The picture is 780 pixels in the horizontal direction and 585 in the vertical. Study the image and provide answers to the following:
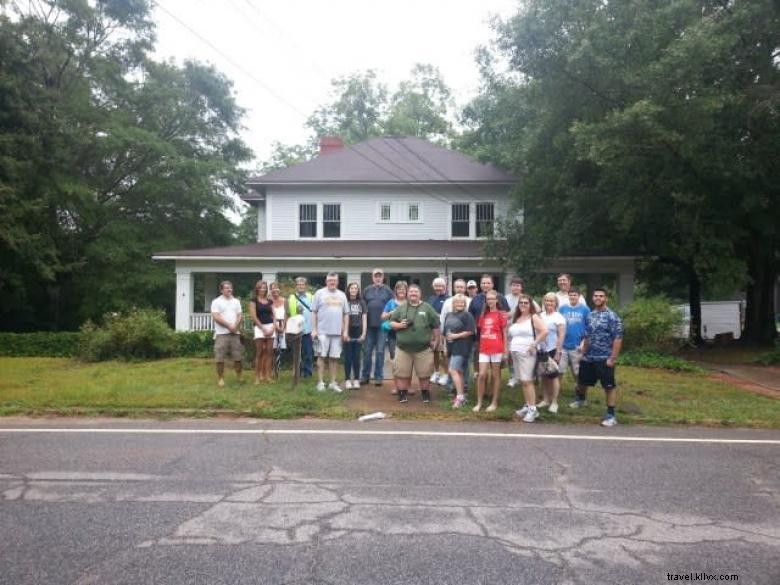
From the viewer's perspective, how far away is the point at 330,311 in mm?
9273

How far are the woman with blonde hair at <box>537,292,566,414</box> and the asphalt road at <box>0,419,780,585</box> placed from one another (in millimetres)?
1232

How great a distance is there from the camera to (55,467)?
5445mm

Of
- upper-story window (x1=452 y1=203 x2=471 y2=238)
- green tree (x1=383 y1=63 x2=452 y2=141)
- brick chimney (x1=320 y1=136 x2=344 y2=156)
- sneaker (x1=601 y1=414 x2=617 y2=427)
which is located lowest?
sneaker (x1=601 y1=414 x2=617 y2=427)

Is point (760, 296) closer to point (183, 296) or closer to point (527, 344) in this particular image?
point (527, 344)

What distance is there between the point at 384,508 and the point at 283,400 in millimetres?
4444

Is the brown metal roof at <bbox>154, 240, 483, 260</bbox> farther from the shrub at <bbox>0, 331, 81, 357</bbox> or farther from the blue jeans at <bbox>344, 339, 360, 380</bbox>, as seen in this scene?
the blue jeans at <bbox>344, 339, 360, 380</bbox>

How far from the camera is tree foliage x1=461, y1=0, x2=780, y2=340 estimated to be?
14.0 meters

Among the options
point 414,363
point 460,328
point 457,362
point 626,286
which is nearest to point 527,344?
point 460,328

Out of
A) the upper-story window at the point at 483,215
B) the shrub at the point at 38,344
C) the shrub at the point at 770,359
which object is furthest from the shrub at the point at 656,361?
the shrub at the point at 38,344

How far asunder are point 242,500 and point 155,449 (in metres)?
2.06

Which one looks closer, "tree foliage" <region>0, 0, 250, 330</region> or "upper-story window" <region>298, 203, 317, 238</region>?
"tree foliage" <region>0, 0, 250, 330</region>

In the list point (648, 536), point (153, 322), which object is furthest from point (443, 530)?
point (153, 322)

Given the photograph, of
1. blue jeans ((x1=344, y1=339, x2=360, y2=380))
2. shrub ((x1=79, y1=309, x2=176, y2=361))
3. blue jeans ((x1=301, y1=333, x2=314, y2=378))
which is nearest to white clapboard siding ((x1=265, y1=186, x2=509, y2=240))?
shrub ((x1=79, y1=309, x2=176, y2=361))

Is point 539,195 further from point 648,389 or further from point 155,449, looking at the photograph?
point 155,449
